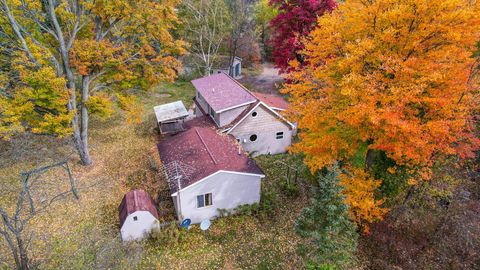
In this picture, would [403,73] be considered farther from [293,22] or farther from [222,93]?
[293,22]

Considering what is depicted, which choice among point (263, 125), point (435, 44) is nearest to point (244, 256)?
point (263, 125)

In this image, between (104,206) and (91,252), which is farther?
(104,206)

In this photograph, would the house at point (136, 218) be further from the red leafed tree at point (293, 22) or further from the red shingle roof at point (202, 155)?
the red leafed tree at point (293, 22)

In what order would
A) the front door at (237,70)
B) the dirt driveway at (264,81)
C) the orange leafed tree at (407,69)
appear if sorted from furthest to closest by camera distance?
the front door at (237,70)
the dirt driveway at (264,81)
the orange leafed tree at (407,69)

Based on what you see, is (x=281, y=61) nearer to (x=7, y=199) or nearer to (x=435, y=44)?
(x=435, y=44)

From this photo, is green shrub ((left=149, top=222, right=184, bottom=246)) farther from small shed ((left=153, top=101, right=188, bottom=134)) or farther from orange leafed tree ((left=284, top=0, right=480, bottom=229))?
small shed ((left=153, top=101, right=188, bottom=134))

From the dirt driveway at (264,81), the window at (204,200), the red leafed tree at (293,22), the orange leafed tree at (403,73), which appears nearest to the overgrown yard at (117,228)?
the window at (204,200)
